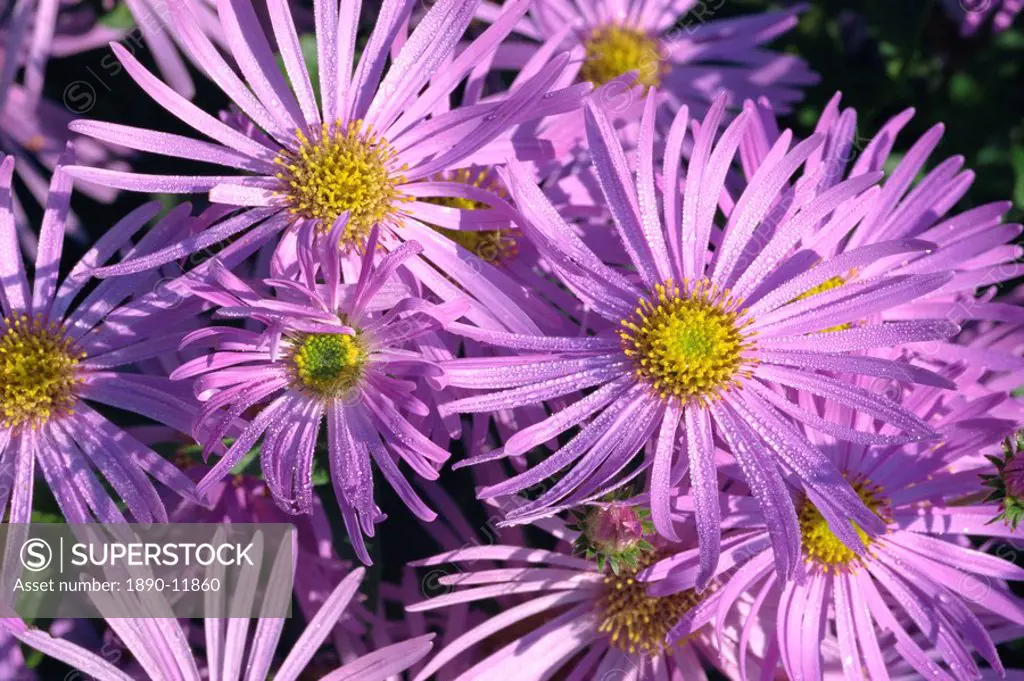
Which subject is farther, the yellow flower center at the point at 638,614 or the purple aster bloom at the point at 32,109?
the purple aster bloom at the point at 32,109

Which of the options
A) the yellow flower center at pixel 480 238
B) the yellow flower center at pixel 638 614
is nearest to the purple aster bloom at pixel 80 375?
the yellow flower center at pixel 480 238

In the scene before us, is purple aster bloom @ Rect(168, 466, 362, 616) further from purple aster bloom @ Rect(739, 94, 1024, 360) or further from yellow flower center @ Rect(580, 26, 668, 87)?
yellow flower center @ Rect(580, 26, 668, 87)

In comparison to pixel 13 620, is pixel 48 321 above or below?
above

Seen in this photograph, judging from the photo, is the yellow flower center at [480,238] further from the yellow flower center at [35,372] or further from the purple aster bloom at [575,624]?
the yellow flower center at [35,372]

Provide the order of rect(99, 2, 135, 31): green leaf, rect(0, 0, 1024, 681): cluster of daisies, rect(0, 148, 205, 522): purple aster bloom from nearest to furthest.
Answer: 1. rect(0, 0, 1024, 681): cluster of daisies
2. rect(0, 148, 205, 522): purple aster bloom
3. rect(99, 2, 135, 31): green leaf

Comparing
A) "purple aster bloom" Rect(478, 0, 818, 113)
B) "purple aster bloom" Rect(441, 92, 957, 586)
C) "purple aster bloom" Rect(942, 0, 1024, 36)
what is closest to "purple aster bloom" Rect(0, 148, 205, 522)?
"purple aster bloom" Rect(441, 92, 957, 586)

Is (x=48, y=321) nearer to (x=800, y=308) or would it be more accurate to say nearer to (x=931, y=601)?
(x=800, y=308)

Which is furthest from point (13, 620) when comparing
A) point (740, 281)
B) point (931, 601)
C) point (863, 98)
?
point (863, 98)
